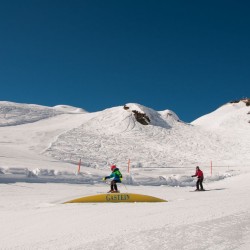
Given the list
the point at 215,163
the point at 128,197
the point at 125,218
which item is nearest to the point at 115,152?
the point at 215,163

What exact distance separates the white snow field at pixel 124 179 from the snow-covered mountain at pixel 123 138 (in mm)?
128

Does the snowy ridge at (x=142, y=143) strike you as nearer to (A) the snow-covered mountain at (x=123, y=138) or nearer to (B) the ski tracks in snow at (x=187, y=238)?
(A) the snow-covered mountain at (x=123, y=138)

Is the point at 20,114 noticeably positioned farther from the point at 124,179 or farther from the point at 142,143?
the point at 124,179

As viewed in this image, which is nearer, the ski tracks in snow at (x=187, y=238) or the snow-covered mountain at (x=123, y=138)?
the ski tracks in snow at (x=187, y=238)

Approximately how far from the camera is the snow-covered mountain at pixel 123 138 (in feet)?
105

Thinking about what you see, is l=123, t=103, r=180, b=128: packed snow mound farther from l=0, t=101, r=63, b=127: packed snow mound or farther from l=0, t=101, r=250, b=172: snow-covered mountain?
l=0, t=101, r=63, b=127: packed snow mound

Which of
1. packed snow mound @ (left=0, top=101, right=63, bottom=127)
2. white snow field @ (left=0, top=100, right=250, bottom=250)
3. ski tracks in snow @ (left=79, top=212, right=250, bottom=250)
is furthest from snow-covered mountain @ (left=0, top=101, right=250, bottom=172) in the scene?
ski tracks in snow @ (left=79, top=212, right=250, bottom=250)

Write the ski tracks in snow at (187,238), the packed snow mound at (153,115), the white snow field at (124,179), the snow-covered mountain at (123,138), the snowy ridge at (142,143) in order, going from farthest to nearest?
the packed snow mound at (153,115)
the snowy ridge at (142,143)
the snow-covered mountain at (123,138)
the white snow field at (124,179)
the ski tracks in snow at (187,238)

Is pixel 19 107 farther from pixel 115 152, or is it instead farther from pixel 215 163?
pixel 215 163

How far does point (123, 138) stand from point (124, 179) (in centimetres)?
1876

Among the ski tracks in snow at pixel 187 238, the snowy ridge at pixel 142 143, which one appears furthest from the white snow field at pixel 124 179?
the snowy ridge at pixel 142 143

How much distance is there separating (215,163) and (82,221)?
29.9 m

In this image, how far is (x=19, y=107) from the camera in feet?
183

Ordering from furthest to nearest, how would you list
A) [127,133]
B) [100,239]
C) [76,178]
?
[127,133] → [76,178] → [100,239]
